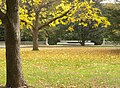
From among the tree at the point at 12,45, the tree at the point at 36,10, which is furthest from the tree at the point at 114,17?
the tree at the point at 12,45

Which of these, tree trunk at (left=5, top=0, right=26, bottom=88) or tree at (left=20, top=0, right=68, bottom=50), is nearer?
tree trunk at (left=5, top=0, right=26, bottom=88)

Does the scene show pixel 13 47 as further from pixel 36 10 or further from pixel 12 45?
pixel 36 10

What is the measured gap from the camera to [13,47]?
8.20 metres

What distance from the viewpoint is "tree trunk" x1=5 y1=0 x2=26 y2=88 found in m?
8.16

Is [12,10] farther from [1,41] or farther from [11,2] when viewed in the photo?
[1,41]

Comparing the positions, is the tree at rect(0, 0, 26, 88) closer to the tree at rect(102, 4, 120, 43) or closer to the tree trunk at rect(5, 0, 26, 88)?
the tree trunk at rect(5, 0, 26, 88)

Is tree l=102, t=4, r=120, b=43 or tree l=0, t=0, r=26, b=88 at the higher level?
tree l=102, t=4, r=120, b=43

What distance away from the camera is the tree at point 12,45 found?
8164 mm

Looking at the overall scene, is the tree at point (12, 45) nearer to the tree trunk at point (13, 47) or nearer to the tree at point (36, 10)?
the tree trunk at point (13, 47)

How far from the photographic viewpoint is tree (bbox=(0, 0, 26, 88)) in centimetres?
816

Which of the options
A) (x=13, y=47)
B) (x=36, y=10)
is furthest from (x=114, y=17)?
(x=13, y=47)

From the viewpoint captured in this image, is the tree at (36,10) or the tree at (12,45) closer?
the tree at (12,45)

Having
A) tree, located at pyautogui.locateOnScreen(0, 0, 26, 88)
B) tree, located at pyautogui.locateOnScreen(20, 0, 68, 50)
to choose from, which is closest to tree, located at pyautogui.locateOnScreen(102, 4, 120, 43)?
tree, located at pyautogui.locateOnScreen(20, 0, 68, 50)

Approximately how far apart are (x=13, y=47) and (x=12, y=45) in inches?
2.3
